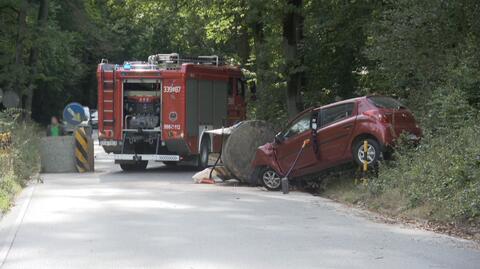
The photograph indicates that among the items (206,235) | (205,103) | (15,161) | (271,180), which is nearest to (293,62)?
(205,103)

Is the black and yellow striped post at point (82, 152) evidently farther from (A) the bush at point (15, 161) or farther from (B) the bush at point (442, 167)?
(B) the bush at point (442, 167)

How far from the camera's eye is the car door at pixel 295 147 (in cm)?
1572

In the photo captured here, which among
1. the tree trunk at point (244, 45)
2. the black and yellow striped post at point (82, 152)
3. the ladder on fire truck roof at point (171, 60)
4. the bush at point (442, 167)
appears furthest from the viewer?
the tree trunk at point (244, 45)

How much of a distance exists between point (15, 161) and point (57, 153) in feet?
14.2

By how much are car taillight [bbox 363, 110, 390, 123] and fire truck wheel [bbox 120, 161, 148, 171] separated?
9.82 meters

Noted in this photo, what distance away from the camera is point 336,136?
1512cm

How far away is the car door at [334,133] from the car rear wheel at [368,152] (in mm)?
248

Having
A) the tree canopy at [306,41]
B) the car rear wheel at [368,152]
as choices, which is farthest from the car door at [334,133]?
the tree canopy at [306,41]

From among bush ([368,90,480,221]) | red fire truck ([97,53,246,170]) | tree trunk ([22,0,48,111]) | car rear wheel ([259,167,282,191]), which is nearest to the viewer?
bush ([368,90,480,221])

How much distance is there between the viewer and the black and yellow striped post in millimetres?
21625

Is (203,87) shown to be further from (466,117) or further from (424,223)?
(424,223)

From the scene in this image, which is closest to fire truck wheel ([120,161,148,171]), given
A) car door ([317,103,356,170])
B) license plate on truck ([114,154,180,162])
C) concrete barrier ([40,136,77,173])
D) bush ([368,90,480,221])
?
license plate on truck ([114,154,180,162])

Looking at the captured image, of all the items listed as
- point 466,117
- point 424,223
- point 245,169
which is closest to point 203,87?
point 245,169

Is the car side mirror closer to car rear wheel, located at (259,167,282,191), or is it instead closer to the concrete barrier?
car rear wheel, located at (259,167,282,191)
